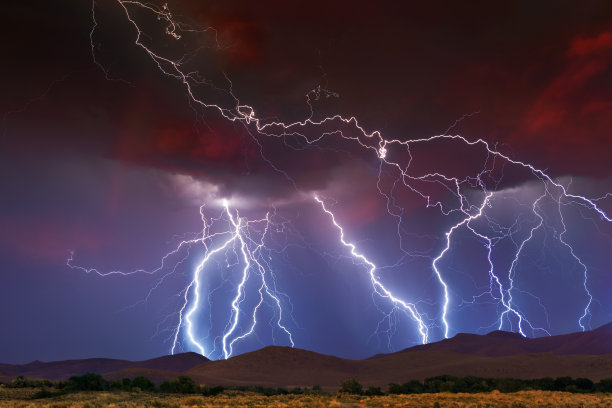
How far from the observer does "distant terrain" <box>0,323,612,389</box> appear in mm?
47250

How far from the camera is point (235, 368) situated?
56.8 metres

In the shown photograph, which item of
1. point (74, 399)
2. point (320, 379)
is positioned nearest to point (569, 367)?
point (320, 379)

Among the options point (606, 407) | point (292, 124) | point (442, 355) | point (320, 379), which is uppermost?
point (292, 124)

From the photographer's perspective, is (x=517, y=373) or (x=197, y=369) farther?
(x=197, y=369)

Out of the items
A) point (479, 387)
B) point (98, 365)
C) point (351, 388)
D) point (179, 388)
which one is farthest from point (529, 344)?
point (98, 365)

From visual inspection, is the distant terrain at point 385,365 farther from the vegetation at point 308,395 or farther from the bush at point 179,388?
the vegetation at point 308,395

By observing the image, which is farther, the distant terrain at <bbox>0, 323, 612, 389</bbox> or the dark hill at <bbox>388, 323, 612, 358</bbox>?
the dark hill at <bbox>388, 323, 612, 358</bbox>

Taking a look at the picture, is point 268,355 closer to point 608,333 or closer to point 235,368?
point 235,368

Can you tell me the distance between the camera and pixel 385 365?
60688 millimetres

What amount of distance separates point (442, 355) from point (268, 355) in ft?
66.6

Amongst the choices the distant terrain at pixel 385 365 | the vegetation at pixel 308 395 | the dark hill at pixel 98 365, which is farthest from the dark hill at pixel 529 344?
the vegetation at pixel 308 395

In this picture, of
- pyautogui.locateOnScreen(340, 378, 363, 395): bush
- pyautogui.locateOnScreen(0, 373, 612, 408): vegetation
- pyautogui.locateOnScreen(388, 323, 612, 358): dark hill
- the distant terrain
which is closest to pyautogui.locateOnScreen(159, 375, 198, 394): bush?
pyautogui.locateOnScreen(0, 373, 612, 408): vegetation

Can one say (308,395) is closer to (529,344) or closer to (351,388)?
(351,388)

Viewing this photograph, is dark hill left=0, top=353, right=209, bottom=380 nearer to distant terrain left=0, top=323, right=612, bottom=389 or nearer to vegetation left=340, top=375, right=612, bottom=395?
distant terrain left=0, top=323, right=612, bottom=389
